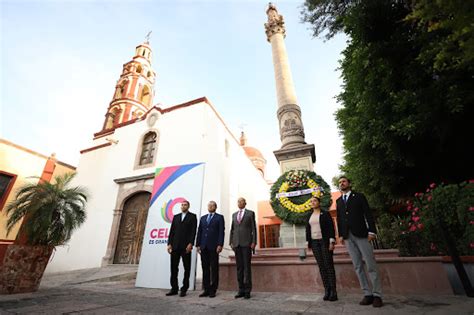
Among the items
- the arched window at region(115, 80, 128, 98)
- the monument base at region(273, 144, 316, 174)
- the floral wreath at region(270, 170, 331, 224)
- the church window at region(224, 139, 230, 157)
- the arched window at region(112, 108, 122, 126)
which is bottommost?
the floral wreath at region(270, 170, 331, 224)

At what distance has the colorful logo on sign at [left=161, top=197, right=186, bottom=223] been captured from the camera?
5414 mm

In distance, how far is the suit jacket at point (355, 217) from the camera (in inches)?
121

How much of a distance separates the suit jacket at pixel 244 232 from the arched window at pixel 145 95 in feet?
64.8

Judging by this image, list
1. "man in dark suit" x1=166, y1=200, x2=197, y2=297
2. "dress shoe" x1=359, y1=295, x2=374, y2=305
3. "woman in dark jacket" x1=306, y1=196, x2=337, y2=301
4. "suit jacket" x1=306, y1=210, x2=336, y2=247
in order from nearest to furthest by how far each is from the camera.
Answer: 1. "dress shoe" x1=359, y1=295, x2=374, y2=305
2. "woman in dark jacket" x1=306, y1=196, x2=337, y2=301
3. "suit jacket" x1=306, y1=210, x2=336, y2=247
4. "man in dark suit" x1=166, y1=200, x2=197, y2=297

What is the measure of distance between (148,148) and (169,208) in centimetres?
596

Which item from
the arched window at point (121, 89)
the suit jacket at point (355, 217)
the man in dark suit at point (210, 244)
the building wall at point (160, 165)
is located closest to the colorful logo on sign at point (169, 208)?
the man in dark suit at point (210, 244)

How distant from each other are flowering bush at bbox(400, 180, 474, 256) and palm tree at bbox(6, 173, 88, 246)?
6641 millimetres

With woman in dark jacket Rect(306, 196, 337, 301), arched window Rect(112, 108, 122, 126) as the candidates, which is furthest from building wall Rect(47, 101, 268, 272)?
arched window Rect(112, 108, 122, 126)

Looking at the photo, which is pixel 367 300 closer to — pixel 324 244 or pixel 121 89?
pixel 324 244

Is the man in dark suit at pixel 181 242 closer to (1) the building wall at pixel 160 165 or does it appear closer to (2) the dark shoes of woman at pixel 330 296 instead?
(2) the dark shoes of woman at pixel 330 296

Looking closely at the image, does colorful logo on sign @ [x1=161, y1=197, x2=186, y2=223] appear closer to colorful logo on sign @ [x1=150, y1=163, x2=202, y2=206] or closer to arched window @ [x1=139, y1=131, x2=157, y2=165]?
colorful logo on sign @ [x1=150, y1=163, x2=202, y2=206]

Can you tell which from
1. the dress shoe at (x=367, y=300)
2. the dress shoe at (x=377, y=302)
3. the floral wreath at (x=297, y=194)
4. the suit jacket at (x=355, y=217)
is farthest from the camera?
the floral wreath at (x=297, y=194)

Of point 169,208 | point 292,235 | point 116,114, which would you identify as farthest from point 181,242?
point 116,114

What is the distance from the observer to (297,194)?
7027mm
